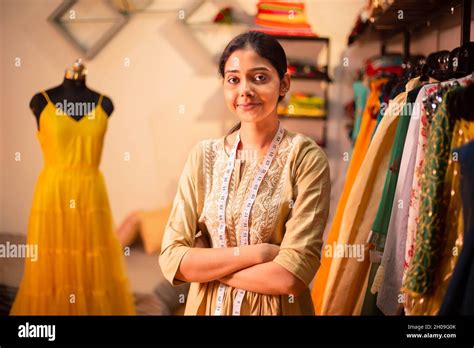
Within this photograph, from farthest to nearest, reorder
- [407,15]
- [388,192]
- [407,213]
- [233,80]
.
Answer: [407,15], [388,192], [407,213], [233,80]

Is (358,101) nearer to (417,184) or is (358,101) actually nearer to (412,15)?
(412,15)

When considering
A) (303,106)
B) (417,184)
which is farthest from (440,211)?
(303,106)

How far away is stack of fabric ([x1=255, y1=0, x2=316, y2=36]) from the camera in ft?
6.81

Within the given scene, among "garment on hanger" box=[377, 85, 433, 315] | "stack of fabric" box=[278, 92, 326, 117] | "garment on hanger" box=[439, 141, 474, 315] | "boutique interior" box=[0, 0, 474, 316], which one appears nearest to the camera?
"garment on hanger" box=[439, 141, 474, 315]

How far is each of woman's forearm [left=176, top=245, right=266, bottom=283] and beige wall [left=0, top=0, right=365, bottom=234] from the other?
2.00ft

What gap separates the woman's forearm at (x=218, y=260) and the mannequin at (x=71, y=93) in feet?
2.55

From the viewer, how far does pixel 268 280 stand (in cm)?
148

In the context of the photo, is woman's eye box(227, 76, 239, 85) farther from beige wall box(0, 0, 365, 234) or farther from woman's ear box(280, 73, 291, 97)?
beige wall box(0, 0, 365, 234)

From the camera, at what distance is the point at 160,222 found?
206 cm

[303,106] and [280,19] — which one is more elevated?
[280,19]

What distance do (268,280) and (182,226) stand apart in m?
0.26

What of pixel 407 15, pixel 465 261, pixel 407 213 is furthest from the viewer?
pixel 407 15

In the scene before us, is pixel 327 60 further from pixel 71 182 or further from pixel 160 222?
pixel 71 182

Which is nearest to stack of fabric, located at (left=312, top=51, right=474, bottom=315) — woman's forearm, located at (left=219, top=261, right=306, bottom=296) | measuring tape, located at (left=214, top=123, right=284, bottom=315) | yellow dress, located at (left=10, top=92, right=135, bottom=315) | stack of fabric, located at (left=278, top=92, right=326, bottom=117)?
stack of fabric, located at (left=278, top=92, right=326, bottom=117)
